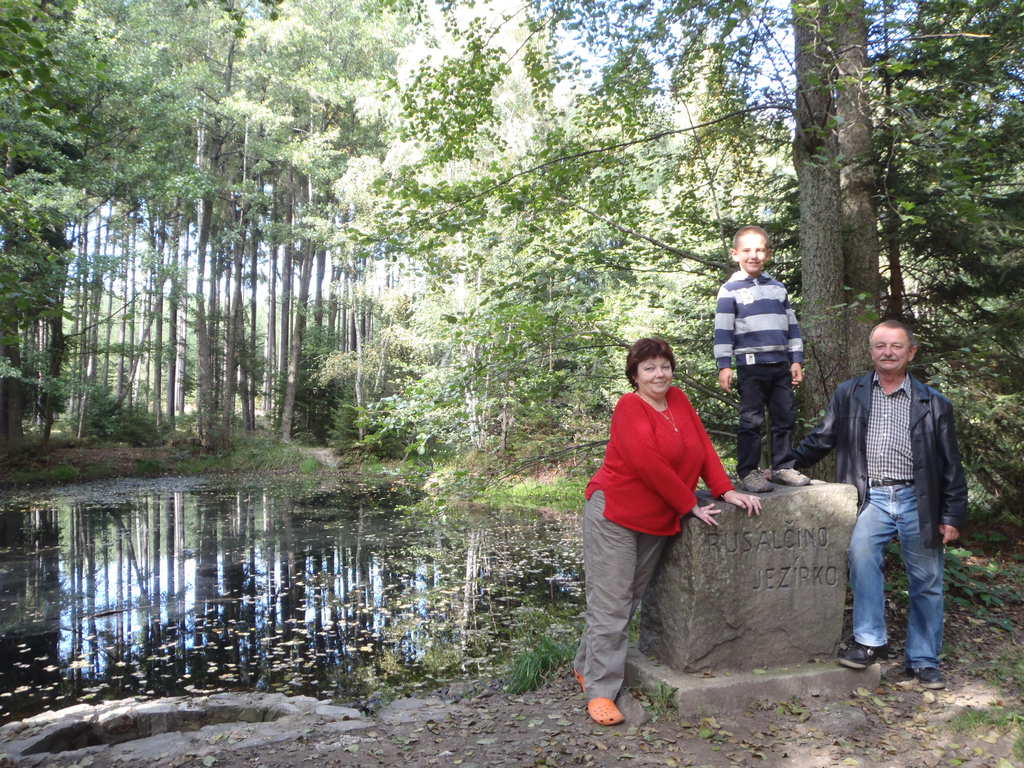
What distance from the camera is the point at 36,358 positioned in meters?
18.5

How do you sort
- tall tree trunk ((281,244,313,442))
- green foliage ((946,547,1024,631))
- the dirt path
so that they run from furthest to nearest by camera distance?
tall tree trunk ((281,244,313,442))
green foliage ((946,547,1024,631))
the dirt path

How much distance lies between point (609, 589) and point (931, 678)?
187cm

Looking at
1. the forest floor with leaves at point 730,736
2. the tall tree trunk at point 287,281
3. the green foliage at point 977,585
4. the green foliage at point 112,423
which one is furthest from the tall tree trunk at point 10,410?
the green foliage at point 977,585

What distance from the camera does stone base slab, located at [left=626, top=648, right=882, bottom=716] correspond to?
11.8 feet

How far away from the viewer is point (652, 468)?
3.46 meters

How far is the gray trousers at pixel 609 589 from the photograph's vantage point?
3627mm

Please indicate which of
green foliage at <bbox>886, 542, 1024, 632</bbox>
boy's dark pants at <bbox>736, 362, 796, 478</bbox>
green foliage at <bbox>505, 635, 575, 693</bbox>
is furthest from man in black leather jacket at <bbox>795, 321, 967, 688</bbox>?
green foliage at <bbox>505, 635, 575, 693</bbox>

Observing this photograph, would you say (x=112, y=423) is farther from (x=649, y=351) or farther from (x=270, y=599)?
(x=649, y=351)

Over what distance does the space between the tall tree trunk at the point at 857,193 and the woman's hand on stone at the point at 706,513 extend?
2.35 meters

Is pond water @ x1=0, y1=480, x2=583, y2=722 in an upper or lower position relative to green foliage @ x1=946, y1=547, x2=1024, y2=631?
lower

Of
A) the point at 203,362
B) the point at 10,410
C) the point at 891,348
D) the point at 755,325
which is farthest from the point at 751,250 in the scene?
the point at 203,362

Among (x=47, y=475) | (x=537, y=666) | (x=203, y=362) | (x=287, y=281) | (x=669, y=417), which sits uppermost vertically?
(x=287, y=281)

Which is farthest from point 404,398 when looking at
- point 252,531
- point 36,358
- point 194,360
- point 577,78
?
point 194,360

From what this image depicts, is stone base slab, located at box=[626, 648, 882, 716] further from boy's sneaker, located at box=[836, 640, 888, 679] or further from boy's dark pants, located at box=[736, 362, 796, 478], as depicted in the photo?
boy's dark pants, located at box=[736, 362, 796, 478]
